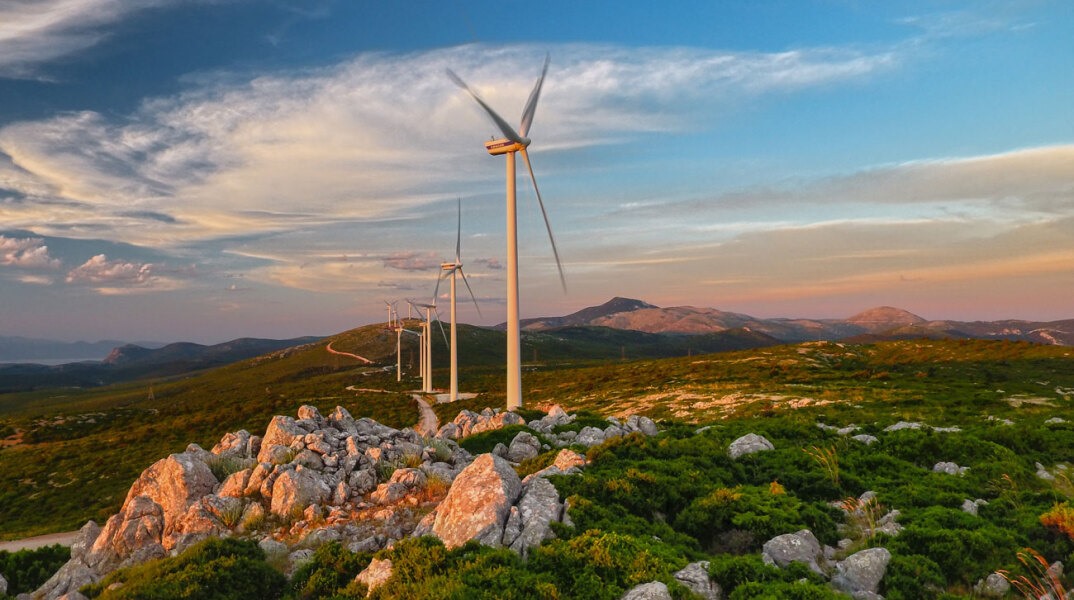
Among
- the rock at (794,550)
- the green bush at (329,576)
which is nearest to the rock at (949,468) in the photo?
the rock at (794,550)

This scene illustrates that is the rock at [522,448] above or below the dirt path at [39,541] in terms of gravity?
above

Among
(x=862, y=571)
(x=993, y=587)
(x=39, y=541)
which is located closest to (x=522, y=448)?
(x=862, y=571)

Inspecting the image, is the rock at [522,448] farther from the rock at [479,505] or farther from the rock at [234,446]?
the rock at [234,446]

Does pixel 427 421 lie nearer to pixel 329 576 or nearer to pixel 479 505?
pixel 329 576

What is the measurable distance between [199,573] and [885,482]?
1054 inches

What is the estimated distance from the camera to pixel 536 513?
17.3 meters

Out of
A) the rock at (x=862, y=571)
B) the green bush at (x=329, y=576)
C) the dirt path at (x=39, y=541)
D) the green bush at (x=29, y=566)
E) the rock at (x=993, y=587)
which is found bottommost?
the dirt path at (x=39, y=541)

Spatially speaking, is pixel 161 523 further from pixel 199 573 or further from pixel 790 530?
pixel 790 530

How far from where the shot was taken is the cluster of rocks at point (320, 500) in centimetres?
1775

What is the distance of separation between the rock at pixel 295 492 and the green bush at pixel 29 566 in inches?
415

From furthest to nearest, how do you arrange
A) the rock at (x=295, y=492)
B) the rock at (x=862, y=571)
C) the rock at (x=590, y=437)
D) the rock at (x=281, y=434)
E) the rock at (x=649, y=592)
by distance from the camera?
the rock at (x=590, y=437)
the rock at (x=281, y=434)
the rock at (x=295, y=492)
the rock at (x=862, y=571)
the rock at (x=649, y=592)

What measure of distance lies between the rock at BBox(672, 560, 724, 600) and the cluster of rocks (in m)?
4.47

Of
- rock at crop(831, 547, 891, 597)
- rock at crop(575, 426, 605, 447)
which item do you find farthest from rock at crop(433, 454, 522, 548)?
rock at crop(575, 426, 605, 447)

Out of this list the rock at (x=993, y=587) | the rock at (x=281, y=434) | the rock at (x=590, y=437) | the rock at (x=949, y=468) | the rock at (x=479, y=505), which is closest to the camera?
the rock at (x=993, y=587)
